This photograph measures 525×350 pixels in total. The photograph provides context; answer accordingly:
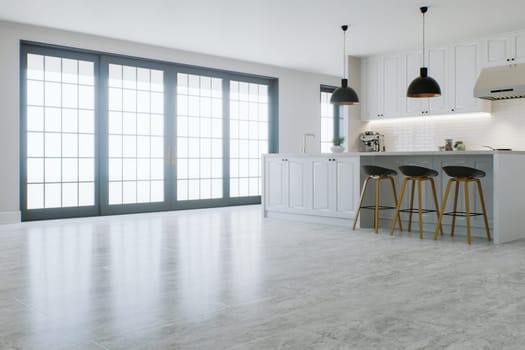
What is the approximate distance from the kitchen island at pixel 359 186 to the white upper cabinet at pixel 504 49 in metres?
2.13

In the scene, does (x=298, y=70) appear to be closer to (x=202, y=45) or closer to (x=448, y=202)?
(x=202, y=45)

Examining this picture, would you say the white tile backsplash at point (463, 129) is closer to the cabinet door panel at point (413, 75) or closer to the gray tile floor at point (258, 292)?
the cabinet door panel at point (413, 75)

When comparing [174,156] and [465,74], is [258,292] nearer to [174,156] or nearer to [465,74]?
[174,156]

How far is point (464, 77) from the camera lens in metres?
7.20

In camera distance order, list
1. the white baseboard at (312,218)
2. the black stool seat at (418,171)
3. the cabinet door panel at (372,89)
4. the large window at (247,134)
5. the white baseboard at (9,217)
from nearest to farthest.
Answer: the black stool seat at (418,171) → the white baseboard at (312,218) → the white baseboard at (9,217) → the cabinet door panel at (372,89) → the large window at (247,134)

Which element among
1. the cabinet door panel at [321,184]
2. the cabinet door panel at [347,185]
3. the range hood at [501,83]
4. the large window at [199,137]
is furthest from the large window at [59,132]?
the range hood at [501,83]

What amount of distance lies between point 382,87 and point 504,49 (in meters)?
1.86

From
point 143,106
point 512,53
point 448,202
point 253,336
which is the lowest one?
point 253,336

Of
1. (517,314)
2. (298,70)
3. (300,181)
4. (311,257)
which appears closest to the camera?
(517,314)

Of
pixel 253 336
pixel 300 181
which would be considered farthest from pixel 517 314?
pixel 300 181

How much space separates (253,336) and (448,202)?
13.1 feet

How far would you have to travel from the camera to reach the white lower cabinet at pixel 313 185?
241 inches

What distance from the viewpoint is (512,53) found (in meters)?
6.81

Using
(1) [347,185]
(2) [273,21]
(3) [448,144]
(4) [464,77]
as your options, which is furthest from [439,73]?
(2) [273,21]
